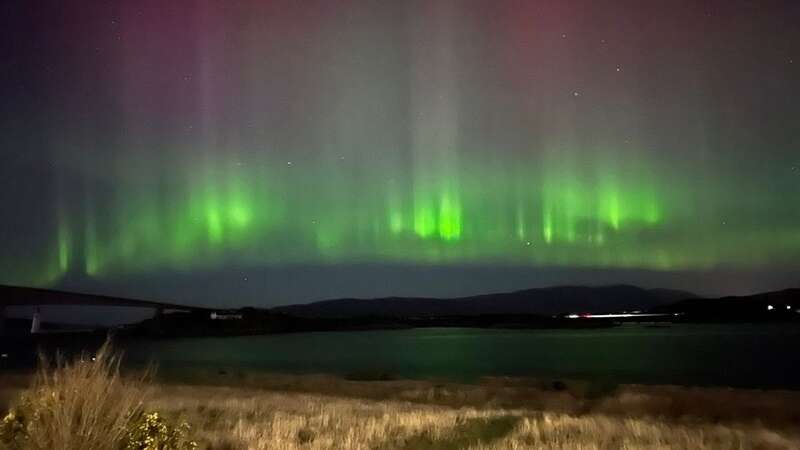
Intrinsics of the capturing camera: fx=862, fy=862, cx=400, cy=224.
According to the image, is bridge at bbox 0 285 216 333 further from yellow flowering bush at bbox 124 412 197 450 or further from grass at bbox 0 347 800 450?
yellow flowering bush at bbox 124 412 197 450

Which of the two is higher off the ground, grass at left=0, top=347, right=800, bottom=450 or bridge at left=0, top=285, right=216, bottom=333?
bridge at left=0, top=285, right=216, bottom=333

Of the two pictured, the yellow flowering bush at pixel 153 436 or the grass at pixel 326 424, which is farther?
the yellow flowering bush at pixel 153 436

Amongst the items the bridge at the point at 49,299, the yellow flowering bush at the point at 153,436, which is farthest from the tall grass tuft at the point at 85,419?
the bridge at the point at 49,299

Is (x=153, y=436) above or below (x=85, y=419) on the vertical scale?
below

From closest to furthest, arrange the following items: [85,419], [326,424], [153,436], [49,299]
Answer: [85,419] < [153,436] < [326,424] < [49,299]

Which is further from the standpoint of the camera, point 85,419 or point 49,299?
point 49,299

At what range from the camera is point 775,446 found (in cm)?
1230

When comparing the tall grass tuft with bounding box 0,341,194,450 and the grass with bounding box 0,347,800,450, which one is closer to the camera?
the tall grass tuft with bounding box 0,341,194,450

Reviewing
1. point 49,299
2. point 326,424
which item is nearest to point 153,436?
point 326,424

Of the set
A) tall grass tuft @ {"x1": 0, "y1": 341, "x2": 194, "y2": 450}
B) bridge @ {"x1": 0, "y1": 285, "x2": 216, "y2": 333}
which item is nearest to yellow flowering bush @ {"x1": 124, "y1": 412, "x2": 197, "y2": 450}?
tall grass tuft @ {"x1": 0, "y1": 341, "x2": 194, "y2": 450}

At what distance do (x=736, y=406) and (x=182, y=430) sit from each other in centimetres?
2136

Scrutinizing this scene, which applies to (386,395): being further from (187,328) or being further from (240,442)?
(187,328)

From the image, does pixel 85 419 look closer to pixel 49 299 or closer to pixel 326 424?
pixel 326 424

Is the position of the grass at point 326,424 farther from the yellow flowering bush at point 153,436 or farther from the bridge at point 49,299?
the bridge at point 49,299
